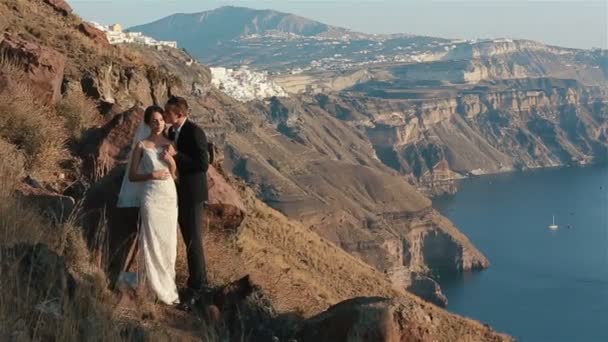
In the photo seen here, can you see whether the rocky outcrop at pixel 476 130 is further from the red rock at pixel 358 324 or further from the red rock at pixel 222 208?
the red rock at pixel 358 324

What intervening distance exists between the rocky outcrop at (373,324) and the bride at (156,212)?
94 centimetres

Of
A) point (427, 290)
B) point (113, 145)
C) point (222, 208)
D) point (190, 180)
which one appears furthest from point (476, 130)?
point (190, 180)

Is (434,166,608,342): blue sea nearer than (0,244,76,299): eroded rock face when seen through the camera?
No

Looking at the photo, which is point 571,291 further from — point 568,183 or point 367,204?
point 568,183

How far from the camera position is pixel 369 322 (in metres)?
4.94

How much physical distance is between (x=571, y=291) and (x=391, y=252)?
52.9 feet

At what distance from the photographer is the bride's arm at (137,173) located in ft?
17.4

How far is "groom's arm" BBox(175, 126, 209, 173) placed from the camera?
547 cm

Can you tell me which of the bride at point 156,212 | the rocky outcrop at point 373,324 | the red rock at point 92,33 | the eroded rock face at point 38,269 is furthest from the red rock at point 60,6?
the eroded rock face at point 38,269

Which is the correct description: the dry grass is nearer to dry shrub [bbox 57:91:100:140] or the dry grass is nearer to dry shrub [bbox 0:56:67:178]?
dry shrub [bbox 0:56:67:178]

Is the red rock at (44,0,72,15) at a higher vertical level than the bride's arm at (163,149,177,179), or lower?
higher

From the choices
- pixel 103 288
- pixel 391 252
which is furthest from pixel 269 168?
pixel 103 288

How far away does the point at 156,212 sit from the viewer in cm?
530

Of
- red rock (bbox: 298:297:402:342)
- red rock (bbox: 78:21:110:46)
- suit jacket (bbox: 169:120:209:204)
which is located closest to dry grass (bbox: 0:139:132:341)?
suit jacket (bbox: 169:120:209:204)
